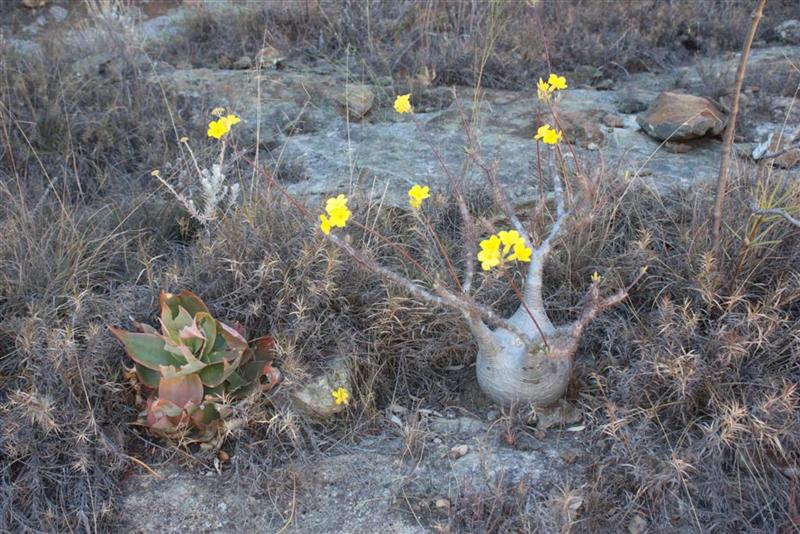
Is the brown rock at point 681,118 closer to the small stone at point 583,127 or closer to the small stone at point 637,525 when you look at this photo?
the small stone at point 583,127

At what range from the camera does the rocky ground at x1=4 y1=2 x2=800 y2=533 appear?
2.42 metres

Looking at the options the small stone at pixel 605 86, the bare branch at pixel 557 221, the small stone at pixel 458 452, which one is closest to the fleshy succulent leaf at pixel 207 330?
the small stone at pixel 458 452

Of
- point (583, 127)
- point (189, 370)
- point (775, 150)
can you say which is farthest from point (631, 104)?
point (189, 370)

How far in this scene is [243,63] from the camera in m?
5.11

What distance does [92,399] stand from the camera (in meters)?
2.61

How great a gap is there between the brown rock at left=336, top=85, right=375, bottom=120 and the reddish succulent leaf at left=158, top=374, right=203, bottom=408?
7.81ft

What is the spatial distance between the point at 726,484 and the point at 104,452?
1.96m

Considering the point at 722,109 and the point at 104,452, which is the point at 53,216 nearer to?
the point at 104,452

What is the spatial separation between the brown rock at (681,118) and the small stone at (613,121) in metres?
0.11

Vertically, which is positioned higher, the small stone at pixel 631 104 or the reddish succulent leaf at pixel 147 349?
the reddish succulent leaf at pixel 147 349

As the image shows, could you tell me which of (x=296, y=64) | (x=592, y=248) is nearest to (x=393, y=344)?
(x=592, y=248)

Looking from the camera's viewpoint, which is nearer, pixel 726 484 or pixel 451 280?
pixel 726 484

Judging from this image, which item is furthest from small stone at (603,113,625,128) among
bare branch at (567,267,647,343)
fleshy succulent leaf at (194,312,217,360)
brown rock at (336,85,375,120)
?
fleshy succulent leaf at (194,312,217,360)

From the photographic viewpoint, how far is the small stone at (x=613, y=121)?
416 cm
